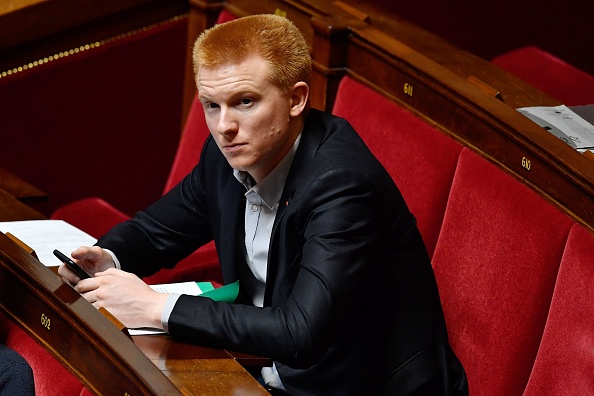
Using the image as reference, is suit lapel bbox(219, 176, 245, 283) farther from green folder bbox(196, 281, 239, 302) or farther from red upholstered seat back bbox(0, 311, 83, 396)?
red upholstered seat back bbox(0, 311, 83, 396)

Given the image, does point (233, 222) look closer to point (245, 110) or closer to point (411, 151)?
point (245, 110)

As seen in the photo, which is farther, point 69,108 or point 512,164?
point 69,108

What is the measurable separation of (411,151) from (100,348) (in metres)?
0.47

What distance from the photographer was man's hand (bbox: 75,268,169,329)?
2.85 feet

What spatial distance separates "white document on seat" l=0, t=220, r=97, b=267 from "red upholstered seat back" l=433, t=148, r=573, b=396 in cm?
36

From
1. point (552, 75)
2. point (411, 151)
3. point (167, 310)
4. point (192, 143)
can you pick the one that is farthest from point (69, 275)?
point (552, 75)

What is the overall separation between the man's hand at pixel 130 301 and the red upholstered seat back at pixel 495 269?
0.32 metres

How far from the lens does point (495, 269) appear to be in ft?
3.36

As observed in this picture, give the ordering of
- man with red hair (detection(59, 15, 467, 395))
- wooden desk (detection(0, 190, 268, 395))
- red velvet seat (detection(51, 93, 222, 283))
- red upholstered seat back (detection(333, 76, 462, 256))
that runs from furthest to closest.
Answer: red velvet seat (detection(51, 93, 222, 283))
red upholstered seat back (detection(333, 76, 462, 256))
man with red hair (detection(59, 15, 467, 395))
wooden desk (detection(0, 190, 268, 395))

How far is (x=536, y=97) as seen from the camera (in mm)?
1181

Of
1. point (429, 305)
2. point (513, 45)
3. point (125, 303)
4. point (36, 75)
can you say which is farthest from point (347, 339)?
point (513, 45)

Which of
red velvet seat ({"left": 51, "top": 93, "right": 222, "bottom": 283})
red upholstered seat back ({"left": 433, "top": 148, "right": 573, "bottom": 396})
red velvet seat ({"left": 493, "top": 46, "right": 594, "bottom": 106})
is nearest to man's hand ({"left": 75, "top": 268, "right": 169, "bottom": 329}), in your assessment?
red upholstered seat back ({"left": 433, "top": 148, "right": 573, "bottom": 396})

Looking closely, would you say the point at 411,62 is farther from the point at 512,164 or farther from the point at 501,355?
the point at 501,355

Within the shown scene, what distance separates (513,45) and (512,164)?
988mm
